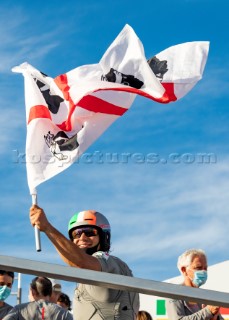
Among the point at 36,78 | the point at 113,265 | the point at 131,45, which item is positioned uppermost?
the point at 131,45

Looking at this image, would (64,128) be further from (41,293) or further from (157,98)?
(41,293)

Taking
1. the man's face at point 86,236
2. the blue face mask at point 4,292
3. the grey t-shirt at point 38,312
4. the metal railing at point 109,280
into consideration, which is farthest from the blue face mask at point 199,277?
the metal railing at point 109,280

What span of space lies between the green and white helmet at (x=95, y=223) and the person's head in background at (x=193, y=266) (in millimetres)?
1262

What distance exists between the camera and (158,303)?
14.5 meters

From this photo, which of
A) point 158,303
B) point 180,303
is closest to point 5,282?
point 180,303

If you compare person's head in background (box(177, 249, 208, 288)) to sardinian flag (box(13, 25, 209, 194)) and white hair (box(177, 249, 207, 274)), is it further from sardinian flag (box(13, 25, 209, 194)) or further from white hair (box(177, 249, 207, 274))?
sardinian flag (box(13, 25, 209, 194))

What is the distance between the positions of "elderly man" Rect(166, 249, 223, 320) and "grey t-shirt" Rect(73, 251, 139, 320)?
1.40 metres

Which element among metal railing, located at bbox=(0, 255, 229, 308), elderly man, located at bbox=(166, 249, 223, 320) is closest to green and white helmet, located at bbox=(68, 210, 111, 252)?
elderly man, located at bbox=(166, 249, 223, 320)

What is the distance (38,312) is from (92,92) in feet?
7.09

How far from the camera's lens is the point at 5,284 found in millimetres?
7555

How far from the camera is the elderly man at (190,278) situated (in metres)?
6.70

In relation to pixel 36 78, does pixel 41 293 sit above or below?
below

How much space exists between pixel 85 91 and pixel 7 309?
7.74 feet

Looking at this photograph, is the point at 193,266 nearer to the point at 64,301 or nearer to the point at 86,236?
the point at 86,236
